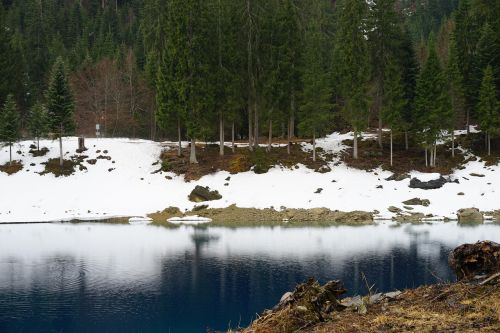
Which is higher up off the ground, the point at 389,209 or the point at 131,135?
the point at 131,135

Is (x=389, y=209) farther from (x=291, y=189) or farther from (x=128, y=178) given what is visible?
(x=128, y=178)

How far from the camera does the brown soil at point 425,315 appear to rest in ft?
17.6

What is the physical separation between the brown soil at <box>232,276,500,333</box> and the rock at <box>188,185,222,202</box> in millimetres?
36008

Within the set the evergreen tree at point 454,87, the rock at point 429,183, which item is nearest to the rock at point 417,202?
the rock at point 429,183

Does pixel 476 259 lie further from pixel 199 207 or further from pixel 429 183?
pixel 429 183

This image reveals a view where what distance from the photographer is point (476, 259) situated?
292 inches

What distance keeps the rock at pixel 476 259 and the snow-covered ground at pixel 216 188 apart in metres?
32.1

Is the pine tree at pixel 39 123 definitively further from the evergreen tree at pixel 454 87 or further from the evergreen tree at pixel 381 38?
the evergreen tree at pixel 454 87

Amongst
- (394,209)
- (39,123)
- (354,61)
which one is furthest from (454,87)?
(39,123)

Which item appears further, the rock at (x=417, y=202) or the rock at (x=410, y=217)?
the rock at (x=417, y=202)

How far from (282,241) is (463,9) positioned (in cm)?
4696

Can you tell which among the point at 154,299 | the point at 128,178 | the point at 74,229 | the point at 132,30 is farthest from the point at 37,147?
the point at 132,30

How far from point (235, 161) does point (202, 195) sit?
19.6 feet

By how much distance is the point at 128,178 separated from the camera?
4638 centimetres
